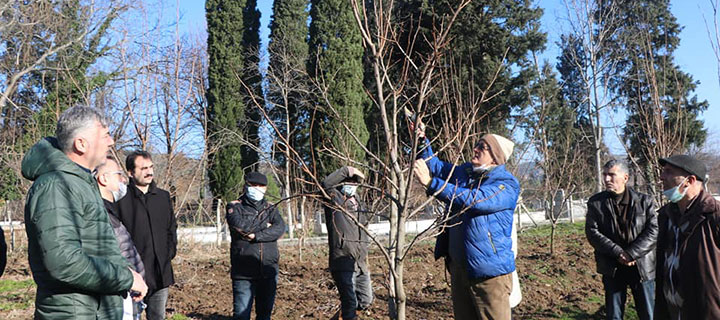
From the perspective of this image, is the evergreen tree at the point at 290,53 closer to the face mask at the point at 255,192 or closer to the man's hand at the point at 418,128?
the face mask at the point at 255,192

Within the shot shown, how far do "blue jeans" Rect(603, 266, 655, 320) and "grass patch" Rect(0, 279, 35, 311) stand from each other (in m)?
6.82

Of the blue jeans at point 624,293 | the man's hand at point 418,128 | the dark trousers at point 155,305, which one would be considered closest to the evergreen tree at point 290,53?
the dark trousers at point 155,305

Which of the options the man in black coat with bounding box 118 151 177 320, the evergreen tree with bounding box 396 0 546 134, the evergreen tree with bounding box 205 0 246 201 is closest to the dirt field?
the man in black coat with bounding box 118 151 177 320

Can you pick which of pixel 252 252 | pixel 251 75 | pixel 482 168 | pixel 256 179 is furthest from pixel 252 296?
pixel 251 75

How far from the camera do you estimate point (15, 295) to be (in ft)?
24.0

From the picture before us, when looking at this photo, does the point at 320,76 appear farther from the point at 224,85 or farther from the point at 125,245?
the point at 125,245

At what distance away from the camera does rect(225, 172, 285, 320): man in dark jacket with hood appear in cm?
448

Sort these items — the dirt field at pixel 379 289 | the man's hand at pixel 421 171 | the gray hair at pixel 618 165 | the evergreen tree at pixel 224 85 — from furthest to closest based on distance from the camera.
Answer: the evergreen tree at pixel 224 85 < the dirt field at pixel 379 289 < the gray hair at pixel 618 165 < the man's hand at pixel 421 171

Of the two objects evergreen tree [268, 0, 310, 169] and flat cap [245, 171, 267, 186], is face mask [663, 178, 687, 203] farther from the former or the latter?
evergreen tree [268, 0, 310, 169]

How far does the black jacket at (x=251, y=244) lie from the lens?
449 centimetres

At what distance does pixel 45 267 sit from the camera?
82.0 inches

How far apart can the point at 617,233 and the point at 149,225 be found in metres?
3.83

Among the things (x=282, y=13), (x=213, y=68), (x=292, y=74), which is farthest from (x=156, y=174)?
(x=282, y=13)

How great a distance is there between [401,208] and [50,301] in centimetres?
166
